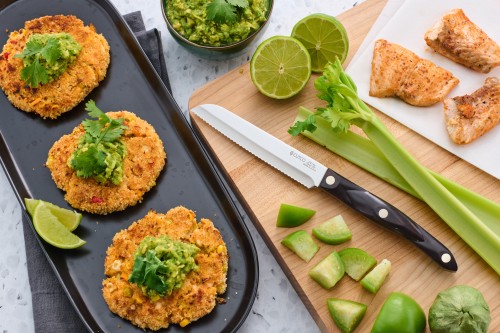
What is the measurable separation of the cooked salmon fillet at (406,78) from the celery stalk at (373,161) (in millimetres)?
348

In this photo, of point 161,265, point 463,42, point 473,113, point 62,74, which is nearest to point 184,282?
point 161,265

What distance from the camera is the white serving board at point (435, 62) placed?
368 centimetres

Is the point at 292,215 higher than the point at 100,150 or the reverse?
higher

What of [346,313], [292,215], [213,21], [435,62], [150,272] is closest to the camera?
[150,272]

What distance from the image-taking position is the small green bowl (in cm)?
372

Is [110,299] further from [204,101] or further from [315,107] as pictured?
[315,107]

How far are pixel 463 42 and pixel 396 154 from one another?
83 cm

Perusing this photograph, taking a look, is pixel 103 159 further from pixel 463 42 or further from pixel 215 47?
pixel 463 42

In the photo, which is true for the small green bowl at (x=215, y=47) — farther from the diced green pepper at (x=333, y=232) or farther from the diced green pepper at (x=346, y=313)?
the diced green pepper at (x=346, y=313)

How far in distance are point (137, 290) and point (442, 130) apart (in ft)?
6.47

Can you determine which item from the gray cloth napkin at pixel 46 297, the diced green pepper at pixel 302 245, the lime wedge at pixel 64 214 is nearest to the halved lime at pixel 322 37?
the diced green pepper at pixel 302 245

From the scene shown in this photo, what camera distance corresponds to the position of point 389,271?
137 inches

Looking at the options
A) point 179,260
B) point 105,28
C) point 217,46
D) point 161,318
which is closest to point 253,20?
point 217,46

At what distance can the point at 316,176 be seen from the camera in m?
3.57
